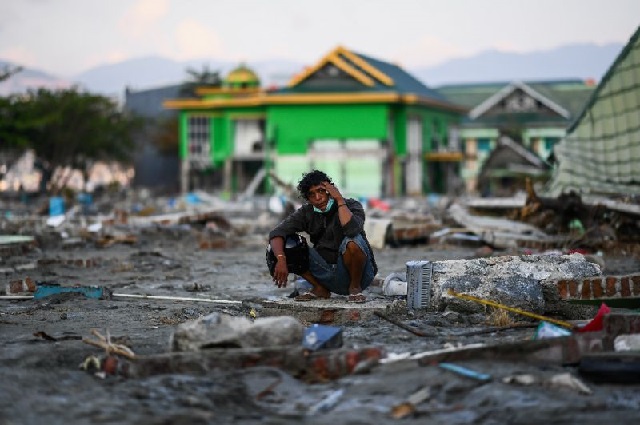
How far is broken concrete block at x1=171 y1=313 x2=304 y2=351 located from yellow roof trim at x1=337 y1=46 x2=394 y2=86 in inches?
1619

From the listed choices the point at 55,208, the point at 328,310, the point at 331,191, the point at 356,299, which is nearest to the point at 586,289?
the point at 356,299

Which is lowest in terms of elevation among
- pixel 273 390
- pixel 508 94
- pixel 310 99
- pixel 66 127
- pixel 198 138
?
pixel 273 390

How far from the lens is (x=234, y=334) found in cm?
588

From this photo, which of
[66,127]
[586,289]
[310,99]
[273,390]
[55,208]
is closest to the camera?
[273,390]

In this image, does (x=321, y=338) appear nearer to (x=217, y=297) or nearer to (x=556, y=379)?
(x=556, y=379)

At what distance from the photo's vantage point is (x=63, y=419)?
15.5ft

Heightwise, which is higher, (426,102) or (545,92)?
(545,92)

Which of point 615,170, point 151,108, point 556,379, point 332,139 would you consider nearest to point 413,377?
point 556,379

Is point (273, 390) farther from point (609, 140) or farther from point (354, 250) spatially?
point (609, 140)

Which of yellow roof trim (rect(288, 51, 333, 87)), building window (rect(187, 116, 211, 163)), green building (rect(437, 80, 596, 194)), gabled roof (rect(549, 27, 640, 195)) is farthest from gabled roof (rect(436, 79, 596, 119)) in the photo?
gabled roof (rect(549, 27, 640, 195))

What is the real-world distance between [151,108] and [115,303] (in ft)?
195

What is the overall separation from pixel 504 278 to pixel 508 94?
4912 cm

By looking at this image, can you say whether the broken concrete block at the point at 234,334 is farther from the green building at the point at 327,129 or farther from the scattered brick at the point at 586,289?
the green building at the point at 327,129

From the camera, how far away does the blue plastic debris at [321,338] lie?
5.82 meters
